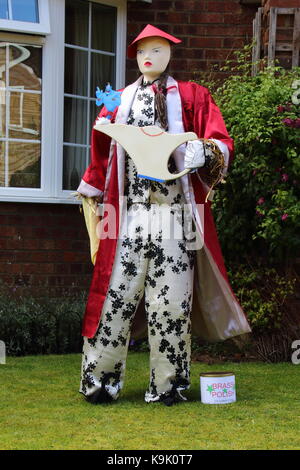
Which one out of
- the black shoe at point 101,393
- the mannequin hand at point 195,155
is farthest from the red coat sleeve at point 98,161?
the black shoe at point 101,393

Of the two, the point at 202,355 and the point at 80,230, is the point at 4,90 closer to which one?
the point at 80,230

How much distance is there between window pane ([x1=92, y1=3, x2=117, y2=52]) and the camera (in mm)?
7664

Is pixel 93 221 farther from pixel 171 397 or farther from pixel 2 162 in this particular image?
pixel 2 162

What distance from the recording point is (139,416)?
467 cm

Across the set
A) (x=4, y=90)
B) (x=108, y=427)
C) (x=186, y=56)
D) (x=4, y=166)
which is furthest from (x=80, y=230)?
(x=108, y=427)

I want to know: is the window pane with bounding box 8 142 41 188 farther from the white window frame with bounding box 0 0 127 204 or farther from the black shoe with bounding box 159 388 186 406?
the black shoe with bounding box 159 388 186 406

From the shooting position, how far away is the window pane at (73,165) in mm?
7578

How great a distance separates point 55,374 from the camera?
19.5 feet

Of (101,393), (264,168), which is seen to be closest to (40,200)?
(264,168)

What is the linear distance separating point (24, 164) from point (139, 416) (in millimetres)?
3314

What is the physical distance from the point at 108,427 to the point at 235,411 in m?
0.81

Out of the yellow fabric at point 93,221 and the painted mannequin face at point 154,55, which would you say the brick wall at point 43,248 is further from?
the painted mannequin face at point 154,55

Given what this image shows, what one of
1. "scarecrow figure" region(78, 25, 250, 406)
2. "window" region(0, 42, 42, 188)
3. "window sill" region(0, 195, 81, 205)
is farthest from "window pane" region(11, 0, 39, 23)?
"scarecrow figure" region(78, 25, 250, 406)

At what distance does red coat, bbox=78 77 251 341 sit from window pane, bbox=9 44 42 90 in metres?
2.42
